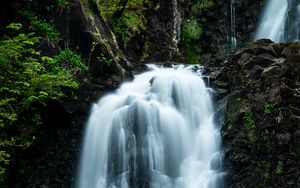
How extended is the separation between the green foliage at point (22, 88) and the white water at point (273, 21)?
9.89m

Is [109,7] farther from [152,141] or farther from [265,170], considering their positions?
[265,170]

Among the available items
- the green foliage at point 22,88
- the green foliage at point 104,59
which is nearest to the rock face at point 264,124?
the green foliage at point 104,59

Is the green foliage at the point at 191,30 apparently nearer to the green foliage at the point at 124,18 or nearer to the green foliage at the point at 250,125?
the green foliage at the point at 124,18

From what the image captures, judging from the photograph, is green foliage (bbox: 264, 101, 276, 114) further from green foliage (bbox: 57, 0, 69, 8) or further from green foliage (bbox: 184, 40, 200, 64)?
green foliage (bbox: 184, 40, 200, 64)

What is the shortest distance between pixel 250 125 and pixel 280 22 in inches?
360

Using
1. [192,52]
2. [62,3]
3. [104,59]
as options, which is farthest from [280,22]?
[62,3]

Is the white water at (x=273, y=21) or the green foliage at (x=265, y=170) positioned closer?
the green foliage at (x=265, y=170)

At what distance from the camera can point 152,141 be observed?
9.45 metres

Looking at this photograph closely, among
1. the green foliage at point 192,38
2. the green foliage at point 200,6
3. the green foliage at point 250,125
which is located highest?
the green foliage at point 200,6

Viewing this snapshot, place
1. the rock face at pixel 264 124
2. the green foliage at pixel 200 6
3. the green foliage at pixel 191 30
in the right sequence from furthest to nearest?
1. the green foliage at pixel 200 6
2. the green foliage at pixel 191 30
3. the rock face at pixel 264 124

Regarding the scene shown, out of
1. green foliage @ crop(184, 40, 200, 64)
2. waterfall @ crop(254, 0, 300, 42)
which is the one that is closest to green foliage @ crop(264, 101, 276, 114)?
waterfall @ crop(254, 0, 300, 42)

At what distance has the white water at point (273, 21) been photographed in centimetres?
1631

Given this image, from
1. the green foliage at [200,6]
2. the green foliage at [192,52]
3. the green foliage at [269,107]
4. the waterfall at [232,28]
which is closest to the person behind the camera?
the green foliage at [269,107]

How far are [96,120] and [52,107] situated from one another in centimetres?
106
